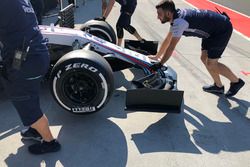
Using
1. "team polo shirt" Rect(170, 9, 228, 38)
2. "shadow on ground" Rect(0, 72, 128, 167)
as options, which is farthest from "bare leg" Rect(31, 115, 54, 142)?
"team polo shirt" Rect(170, 9, 228, 38)

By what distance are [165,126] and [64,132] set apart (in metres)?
1.27

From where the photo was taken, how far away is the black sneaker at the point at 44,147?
12.7ft

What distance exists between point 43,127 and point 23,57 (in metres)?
0.82

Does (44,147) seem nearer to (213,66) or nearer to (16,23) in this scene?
(16,23)

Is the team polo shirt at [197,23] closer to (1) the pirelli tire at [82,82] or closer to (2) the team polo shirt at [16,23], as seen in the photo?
(1) the pirelli tire at [82,82]

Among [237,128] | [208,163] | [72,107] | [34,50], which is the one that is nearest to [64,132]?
[72,107]

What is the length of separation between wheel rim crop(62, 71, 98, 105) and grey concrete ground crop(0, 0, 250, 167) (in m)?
0.30

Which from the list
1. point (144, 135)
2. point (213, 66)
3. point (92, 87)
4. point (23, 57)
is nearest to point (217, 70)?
point (213, 66)

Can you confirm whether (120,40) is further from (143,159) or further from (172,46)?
(143,159)

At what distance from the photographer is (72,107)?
14.6ft

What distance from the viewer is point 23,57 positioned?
3363 mm

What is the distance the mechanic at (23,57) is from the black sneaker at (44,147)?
0.77 ft

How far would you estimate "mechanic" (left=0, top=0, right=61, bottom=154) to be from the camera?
3262mm

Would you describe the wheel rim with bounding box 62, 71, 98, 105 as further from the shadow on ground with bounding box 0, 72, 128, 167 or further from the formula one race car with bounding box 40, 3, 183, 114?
the shadow on ground with bounding box 0, 72, 128, 167
